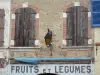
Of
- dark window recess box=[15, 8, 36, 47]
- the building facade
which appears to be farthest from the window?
dark window recess box=[15, 8, 36, 47]

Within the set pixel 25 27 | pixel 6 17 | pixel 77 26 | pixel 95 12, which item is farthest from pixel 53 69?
pixel 6 17

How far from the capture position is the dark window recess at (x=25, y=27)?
20391mm

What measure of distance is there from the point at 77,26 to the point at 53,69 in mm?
2432

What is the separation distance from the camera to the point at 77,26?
66.3 ft

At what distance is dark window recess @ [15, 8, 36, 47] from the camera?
2039cm

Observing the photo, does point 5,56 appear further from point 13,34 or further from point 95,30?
point 95,30

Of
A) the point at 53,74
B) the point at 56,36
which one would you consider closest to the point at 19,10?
the point at 56,36

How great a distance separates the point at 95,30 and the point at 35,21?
119 inches

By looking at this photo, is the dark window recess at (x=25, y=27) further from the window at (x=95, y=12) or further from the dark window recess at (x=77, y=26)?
the window at (x=95, y=12)

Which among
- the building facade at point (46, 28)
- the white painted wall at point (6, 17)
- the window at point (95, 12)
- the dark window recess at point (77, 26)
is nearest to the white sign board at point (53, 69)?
the building facade at point (46, 28)

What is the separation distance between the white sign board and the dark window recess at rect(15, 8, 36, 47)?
1.16 meters

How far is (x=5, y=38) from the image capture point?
67.4 ft

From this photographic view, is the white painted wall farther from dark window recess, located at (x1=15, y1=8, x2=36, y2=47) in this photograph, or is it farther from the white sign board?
the white sign board

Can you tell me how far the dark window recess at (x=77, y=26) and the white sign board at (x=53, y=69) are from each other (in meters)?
1.14
